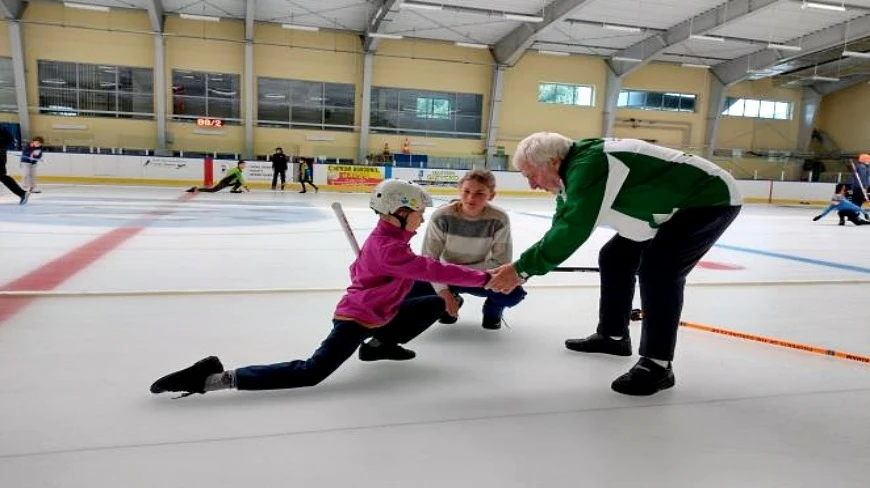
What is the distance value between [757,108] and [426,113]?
52.2 feet

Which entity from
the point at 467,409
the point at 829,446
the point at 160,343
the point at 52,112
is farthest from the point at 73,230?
the point at 52,112

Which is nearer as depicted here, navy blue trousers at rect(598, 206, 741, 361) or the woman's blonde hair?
navy blue trousers at rect(598, 206, 741, 361)

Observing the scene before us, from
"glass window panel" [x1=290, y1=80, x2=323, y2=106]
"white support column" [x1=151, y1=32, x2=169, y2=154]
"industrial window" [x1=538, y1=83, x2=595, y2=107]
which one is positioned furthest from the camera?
"industrial window" [x1=538, y1=83, x2=595, y2=107]

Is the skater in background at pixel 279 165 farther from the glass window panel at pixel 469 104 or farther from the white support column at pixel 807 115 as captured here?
the white support column at pixel 807 115

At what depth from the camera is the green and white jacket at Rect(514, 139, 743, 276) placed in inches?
90.6

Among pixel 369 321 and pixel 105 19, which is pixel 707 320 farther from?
pixel 105 19

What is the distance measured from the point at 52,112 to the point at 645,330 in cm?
2417

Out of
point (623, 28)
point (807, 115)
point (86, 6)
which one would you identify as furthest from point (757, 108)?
point (86, 6)

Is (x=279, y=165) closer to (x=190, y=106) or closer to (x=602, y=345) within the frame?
(x=190, y=106)

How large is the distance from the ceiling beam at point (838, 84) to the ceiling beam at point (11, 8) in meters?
32.6

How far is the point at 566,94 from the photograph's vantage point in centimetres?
2598

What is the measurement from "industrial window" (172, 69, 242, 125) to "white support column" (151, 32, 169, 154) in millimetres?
534

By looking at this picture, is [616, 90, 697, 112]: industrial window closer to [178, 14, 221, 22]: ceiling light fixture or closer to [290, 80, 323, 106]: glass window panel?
[290, 80, 323, 106]: glass window panel

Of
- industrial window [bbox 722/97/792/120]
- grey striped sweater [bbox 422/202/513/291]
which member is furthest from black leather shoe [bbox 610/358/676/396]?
industrial window [bbox 722/97/792/120]
